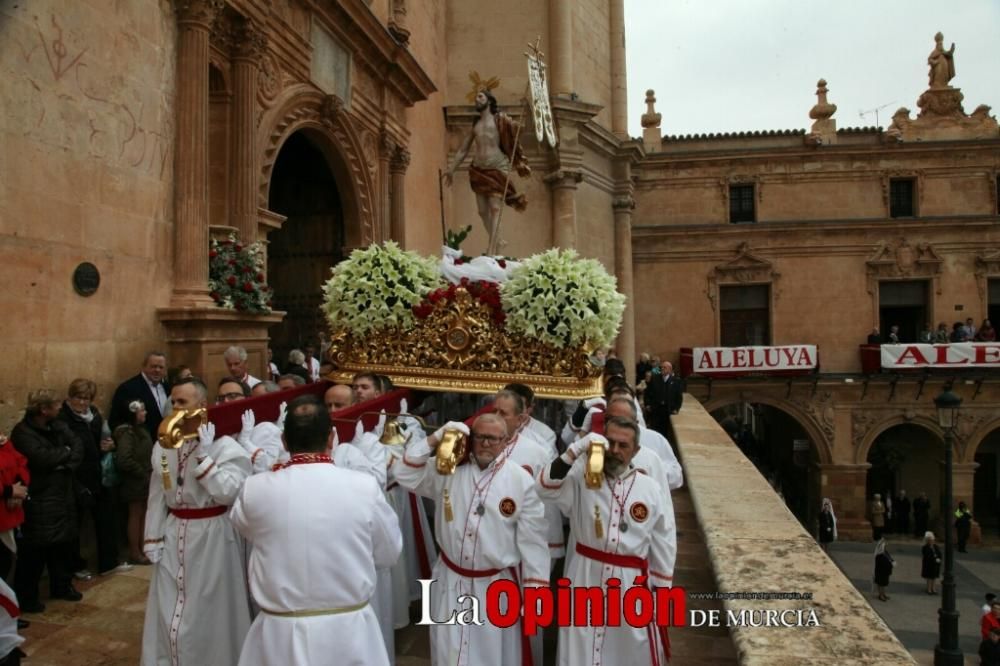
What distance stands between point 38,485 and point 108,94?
344 cm

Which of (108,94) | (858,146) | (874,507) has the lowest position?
(874,507)

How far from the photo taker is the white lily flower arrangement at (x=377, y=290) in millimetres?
5605

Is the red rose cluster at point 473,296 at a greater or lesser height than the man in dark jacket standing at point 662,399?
greater

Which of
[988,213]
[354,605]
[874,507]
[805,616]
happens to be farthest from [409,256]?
[988,213]

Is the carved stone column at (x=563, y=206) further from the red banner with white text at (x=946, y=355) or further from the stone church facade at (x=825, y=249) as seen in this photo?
the red banner with white text at (x=946, y=355)

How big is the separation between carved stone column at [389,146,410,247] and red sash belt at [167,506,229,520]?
1011 cm

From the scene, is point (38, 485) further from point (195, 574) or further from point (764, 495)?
point (764, 495)

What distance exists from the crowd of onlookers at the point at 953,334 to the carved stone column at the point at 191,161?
2441cm

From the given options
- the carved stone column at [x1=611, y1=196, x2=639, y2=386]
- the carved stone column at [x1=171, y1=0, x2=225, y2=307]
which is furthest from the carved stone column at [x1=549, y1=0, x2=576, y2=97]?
the carved stone column at [x1=171, y1=0, x2=225, y2=307]

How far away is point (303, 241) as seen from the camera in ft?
41.6

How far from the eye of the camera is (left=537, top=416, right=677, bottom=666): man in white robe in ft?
12.4

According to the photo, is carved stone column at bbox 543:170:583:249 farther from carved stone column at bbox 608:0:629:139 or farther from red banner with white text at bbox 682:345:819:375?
red banner with white text at bbox 682:345:819:375

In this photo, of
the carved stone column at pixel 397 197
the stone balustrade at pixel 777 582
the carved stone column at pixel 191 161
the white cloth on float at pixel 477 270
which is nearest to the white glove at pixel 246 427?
the white cloth on float at pixel 477 270

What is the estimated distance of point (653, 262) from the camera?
2745 centimetres
